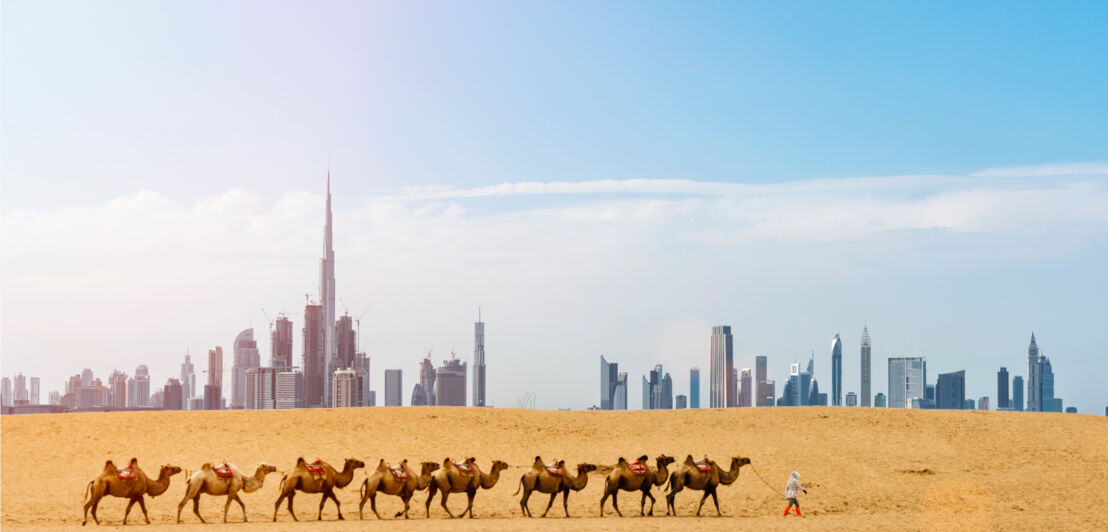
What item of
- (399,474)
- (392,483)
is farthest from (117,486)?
(399,474)

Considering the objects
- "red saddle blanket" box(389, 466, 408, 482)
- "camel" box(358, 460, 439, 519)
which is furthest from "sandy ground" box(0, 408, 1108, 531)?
"red saddle blanket" box(389, 466, 408, 482)

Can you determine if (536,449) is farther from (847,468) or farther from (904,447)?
(904,447)

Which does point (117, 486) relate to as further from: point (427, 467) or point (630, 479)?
point (630, 479)

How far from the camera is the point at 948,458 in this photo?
37000 mm

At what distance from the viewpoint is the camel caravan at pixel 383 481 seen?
23.2 metres

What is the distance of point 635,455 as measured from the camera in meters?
36.1

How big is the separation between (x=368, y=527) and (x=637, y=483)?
24.2 ft

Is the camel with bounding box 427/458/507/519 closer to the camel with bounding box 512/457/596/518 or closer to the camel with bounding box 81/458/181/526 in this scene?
the camel with bounding box 512/457/596/518

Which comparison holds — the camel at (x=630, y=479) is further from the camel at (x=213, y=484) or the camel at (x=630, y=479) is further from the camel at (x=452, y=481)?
the camel at (x=213, y=484)

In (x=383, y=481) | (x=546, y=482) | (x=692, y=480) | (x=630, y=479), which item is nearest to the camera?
(x=383, y=481)

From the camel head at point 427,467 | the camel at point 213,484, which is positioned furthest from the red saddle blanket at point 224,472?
the camel head at point 427,467

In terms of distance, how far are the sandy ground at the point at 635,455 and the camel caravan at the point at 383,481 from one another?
64 cm

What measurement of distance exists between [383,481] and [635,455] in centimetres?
1378

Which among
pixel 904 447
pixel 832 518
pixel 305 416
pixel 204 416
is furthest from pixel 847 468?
pixel 204 416
